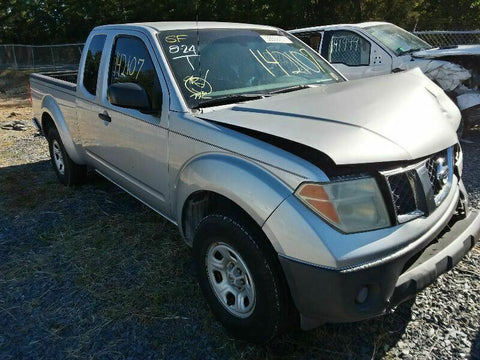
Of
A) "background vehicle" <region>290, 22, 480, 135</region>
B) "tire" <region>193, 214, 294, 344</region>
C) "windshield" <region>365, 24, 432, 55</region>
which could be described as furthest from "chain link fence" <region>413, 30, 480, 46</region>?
"tire" <region>193, 214, 294, 344</region>

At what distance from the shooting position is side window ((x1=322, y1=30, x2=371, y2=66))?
7.54 metres

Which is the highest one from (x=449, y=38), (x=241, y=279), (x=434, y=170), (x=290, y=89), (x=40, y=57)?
(x=290, y=89)

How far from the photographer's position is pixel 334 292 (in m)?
2.02

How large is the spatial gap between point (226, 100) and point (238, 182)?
882 millimetres

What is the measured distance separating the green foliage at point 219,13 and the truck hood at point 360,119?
28.4 feet

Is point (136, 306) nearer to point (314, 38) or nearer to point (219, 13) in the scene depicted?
point (314, 38)

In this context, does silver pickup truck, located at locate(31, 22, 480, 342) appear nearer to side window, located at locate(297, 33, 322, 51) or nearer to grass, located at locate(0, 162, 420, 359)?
grass, located at locate(0, 162, 420, 359)

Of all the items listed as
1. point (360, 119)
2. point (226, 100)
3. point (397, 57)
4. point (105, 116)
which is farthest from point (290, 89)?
point (397, 57)

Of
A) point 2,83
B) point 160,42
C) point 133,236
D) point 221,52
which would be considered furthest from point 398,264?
point 2,83

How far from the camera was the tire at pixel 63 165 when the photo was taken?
512 cm

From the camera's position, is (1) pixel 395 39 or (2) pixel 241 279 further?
(1) pixel 395 39

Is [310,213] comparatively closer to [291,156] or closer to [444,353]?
[291,156]

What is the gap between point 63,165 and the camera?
209 inches

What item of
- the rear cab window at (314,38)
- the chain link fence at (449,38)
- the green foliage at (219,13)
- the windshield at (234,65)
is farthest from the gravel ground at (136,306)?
the green foliage at (219,13)
